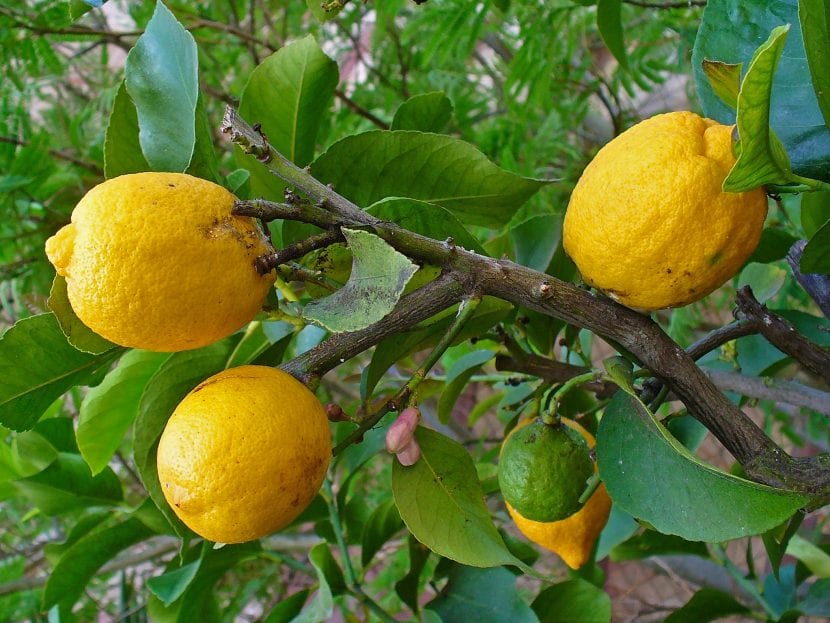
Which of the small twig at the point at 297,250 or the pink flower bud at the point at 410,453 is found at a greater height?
the small twig at the point at 297,250

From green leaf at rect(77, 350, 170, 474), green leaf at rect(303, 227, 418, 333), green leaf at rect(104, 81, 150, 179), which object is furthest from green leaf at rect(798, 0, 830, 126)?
green leaf at rect(77, 350, 170, 474)

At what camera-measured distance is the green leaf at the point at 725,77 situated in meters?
0.43

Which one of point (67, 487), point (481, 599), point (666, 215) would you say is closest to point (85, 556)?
point (67, 487)

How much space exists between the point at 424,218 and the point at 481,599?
53cm

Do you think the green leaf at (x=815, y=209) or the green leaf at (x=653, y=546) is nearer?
the green leaf at (x=815, y=209)

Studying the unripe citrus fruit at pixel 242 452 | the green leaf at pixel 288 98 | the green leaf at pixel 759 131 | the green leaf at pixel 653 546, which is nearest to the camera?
the green leaf at pixel 759 131

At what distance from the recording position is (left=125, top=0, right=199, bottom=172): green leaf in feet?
1.88

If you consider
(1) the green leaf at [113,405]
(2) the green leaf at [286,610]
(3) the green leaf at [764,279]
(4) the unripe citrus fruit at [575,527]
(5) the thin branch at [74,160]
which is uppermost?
(3) the green leaf at [764,279]

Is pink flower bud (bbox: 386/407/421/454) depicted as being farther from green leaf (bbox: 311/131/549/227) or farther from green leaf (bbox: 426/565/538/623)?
green leaf (bbox: 426/565/538/623)

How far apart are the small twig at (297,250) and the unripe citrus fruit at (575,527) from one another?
0.39m

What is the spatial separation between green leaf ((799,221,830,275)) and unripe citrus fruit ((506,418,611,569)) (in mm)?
281

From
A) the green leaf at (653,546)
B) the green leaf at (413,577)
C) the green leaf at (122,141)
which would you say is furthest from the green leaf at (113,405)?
the green leaf at (653,546)

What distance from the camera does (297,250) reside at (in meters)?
0.46

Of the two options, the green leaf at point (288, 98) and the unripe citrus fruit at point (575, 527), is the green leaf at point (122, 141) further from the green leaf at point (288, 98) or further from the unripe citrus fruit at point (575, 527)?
the unripe citrus fruit at point (575, 527)
